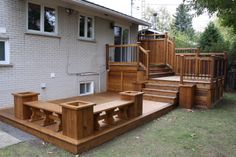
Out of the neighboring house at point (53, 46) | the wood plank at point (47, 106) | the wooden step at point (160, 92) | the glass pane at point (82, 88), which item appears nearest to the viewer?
the wood plank at point (47, 106)

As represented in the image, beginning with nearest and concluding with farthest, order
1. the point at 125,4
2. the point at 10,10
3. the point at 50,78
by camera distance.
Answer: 1. the point at 10,10
2. the point at 50,78
3. the point at 125,4

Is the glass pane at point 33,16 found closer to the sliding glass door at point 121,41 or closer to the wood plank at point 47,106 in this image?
the wood plank at point 47,106

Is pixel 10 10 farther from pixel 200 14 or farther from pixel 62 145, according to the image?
pixel 200 14

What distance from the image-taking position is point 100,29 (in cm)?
941

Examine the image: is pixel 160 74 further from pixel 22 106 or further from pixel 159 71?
pixel 22 106

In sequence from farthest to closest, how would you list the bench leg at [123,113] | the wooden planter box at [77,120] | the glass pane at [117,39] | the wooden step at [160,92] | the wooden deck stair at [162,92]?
the glass pane at [117,39]
the wooden step at [160,92]
the wooden deck stair at [162,92]
the bench leg at [123,113]
the wooden planter box at [77,120]

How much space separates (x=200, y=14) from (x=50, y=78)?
4.96m

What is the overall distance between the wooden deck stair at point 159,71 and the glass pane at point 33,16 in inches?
182

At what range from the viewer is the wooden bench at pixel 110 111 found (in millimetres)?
4422

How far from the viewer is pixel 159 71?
10.3 meters

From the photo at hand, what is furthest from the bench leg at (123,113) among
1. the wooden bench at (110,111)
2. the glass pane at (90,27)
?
the glass pane at (90,27)

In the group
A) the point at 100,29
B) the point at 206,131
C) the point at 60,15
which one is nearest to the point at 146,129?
the point at 206,131

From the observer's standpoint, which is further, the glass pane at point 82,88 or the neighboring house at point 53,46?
the glass pane at point 82,88

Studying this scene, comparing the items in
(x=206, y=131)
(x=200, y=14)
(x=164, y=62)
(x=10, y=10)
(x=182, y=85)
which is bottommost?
(x=206, y=131)
